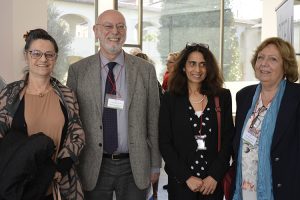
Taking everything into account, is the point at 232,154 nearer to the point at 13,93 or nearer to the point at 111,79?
the point at 111,79

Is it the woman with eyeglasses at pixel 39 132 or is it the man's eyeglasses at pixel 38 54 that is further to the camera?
the man's eyeglasses at pixel 38 54

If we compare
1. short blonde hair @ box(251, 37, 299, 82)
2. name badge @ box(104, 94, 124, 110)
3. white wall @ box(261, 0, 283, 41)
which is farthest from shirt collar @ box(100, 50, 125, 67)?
white wall @ box(261, 0, 283, 41)

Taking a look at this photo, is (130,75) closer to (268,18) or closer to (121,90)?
(121,90)

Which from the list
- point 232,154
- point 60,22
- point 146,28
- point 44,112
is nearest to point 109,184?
point 44,112

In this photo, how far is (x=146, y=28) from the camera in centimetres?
772

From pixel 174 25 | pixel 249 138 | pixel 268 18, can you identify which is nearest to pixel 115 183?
pixel 249 138

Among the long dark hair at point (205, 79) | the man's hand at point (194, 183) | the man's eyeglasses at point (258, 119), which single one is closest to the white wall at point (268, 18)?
the long dark hair at point (205, 79)

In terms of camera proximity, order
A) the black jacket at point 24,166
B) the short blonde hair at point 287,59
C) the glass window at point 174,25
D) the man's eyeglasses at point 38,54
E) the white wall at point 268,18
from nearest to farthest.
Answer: the black jacket at point 24,166 → the man's eyeglasses at point 38,54 → the short blonde hair at point 287,59 → the glass window at point 174,25 → the white wall at point 268,18

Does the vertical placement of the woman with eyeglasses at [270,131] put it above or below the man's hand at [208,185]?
above

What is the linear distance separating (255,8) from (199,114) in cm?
743

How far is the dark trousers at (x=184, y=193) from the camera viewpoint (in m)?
2.48

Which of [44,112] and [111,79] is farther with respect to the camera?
[111,79]

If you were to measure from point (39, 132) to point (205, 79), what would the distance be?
1.13 metres

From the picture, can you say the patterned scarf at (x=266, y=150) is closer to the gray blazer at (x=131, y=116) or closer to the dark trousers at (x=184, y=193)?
the dark trousers at (x=184, y=193)
